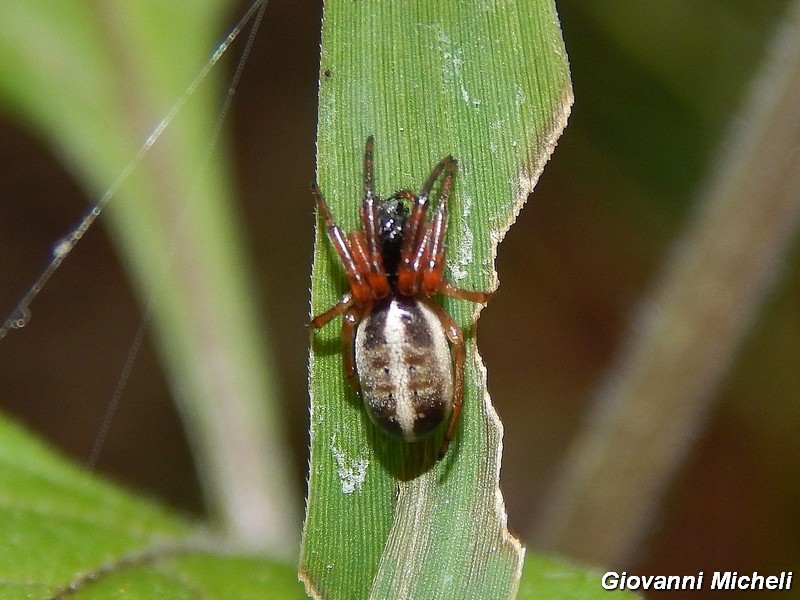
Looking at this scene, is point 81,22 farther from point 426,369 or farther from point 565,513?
point 565,513

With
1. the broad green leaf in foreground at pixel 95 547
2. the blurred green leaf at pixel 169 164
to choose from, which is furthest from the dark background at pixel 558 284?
the broad green leaf in foreground at pixel 95 547

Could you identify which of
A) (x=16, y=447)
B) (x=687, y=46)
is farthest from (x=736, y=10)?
(x=16, y=447)

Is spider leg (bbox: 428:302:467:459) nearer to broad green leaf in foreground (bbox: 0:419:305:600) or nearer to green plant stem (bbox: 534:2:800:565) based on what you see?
broad green leaf in foreground (bbox: 0:419:305:600)

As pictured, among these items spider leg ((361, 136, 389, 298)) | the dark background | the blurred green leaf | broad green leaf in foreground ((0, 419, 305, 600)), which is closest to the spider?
spider leg ((361, 136, 389, 298))

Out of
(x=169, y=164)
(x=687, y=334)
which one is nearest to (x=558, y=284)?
(x=687, y=334)

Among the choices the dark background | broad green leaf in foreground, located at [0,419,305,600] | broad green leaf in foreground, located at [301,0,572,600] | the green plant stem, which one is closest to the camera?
broad green leaf in foreground, located at [301,0,572,600]

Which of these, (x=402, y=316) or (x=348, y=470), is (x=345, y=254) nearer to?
(x=402, y=316)
